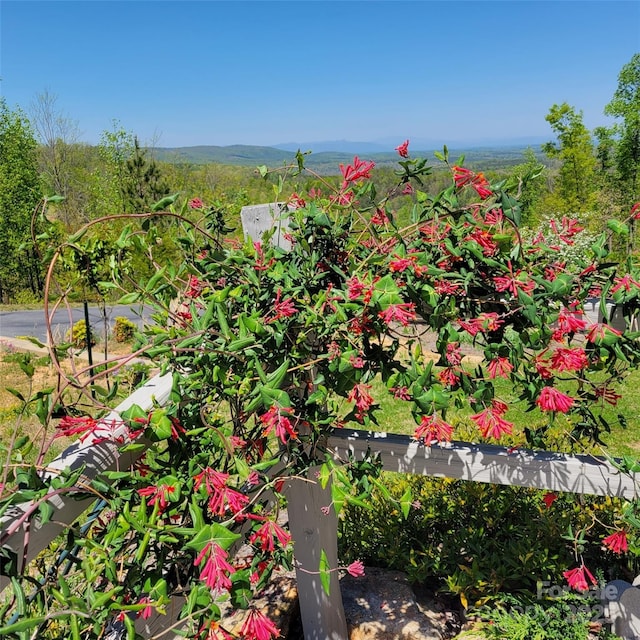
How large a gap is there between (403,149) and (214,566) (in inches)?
37.4

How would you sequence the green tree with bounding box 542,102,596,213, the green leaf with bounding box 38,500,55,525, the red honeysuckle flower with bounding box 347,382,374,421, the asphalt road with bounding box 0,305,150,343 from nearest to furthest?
the green leaf with bounding box 38,500,55,525 < the red honeysuckle flower with bounding box 347,382,374,421 < the asphalt road with bounding box 0,305,150,343 < the green tree with bounding box 542,102,596,213

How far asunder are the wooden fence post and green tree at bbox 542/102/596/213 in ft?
53.7

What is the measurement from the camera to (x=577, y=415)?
1.24 meters

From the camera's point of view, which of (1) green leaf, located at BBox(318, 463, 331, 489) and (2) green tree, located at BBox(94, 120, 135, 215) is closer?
(1) green leaf, located at BBox(318, 463, 331, 489)

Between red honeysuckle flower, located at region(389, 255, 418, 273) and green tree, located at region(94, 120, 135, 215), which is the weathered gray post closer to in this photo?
red honeysuckle flower, located at region(389, 255, 418, 273)

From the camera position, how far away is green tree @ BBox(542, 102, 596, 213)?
49.4 ft

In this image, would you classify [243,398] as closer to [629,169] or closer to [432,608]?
[432,608]

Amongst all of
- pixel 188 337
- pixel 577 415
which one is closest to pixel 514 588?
pixel 577 415

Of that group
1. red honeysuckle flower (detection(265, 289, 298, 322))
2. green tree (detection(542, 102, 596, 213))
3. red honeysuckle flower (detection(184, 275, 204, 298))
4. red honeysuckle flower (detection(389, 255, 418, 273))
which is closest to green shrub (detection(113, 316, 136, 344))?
red honeysuckle flower (detection(184, 275, 204, 298))

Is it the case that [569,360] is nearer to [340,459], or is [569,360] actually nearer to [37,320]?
[340,459]

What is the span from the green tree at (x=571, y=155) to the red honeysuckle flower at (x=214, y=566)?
16887mm

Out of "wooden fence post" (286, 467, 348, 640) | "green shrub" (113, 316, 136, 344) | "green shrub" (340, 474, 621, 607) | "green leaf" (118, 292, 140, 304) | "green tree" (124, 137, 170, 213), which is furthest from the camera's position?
"green tree" (124, 137, 170, 213)

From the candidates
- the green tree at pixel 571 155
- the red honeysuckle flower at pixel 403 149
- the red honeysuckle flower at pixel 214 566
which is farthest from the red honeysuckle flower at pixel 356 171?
the green tree at pixel 571 155

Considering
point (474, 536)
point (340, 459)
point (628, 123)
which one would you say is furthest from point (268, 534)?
point (628, 123)
